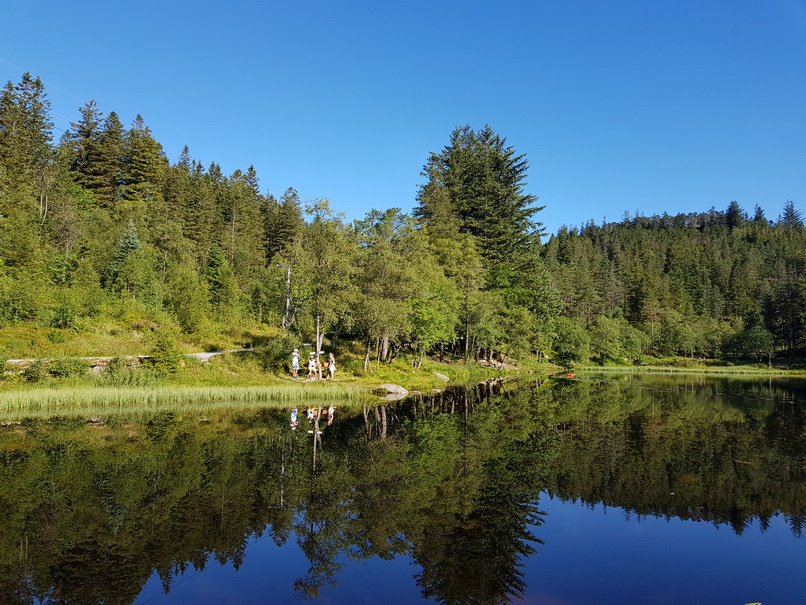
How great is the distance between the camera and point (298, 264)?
107 ft

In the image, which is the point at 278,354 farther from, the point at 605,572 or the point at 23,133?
the point at 23,133

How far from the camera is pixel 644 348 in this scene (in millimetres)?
107375

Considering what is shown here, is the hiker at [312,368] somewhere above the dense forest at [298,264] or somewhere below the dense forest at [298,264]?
below

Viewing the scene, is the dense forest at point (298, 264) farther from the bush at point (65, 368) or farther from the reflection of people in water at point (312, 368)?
the bush at point (65, 368)

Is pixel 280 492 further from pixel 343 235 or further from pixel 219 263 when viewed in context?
pixel 219 263

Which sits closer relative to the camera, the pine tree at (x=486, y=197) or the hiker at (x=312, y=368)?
the hiker at (x=312, y=368)

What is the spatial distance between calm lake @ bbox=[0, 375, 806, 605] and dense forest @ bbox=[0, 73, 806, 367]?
51.4ft

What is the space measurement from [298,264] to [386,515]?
2320 cm

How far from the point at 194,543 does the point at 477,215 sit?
63361 mm

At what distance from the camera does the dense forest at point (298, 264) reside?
35.0 meters

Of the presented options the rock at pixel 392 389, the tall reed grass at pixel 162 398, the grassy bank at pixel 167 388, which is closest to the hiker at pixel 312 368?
the grassy bank at pixel 167 388

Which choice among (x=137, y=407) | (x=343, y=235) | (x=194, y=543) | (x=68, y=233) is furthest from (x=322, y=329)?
(x=68, y=233)

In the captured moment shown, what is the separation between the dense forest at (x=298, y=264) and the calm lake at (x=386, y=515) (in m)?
15.7

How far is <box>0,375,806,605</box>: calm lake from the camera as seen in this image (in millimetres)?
8766
